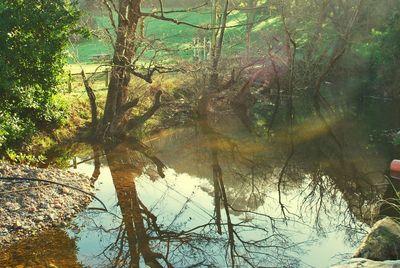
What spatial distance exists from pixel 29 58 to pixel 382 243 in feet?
43.8

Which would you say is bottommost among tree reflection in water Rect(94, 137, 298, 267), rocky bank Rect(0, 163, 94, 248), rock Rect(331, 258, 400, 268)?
rock Rect(331, 258, 400, 268)

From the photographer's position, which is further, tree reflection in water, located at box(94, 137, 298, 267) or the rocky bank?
the rocky bank

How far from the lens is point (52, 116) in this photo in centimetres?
2008

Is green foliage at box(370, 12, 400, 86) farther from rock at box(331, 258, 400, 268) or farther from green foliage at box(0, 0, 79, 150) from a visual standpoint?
rock at box(331, 258, 400, 268)

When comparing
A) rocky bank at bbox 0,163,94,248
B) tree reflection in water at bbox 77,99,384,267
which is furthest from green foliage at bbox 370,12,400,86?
rocky bank at bbox 0,163,94,248

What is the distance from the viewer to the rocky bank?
12.3 m

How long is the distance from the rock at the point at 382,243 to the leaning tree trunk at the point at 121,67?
42.4ft

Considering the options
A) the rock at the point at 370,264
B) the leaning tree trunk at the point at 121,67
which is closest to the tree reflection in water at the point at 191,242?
the rock at the point at 370,264

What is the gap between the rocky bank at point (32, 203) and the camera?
486 inches

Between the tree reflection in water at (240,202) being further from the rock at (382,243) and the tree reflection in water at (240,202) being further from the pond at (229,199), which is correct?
the rock at (382,243)

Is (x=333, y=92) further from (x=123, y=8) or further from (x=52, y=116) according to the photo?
(x=52, y=116)

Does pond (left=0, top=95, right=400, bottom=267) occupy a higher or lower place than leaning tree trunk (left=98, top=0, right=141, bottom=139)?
lower

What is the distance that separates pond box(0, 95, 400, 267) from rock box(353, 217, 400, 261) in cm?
147

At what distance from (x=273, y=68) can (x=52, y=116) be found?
17215 millimetres
